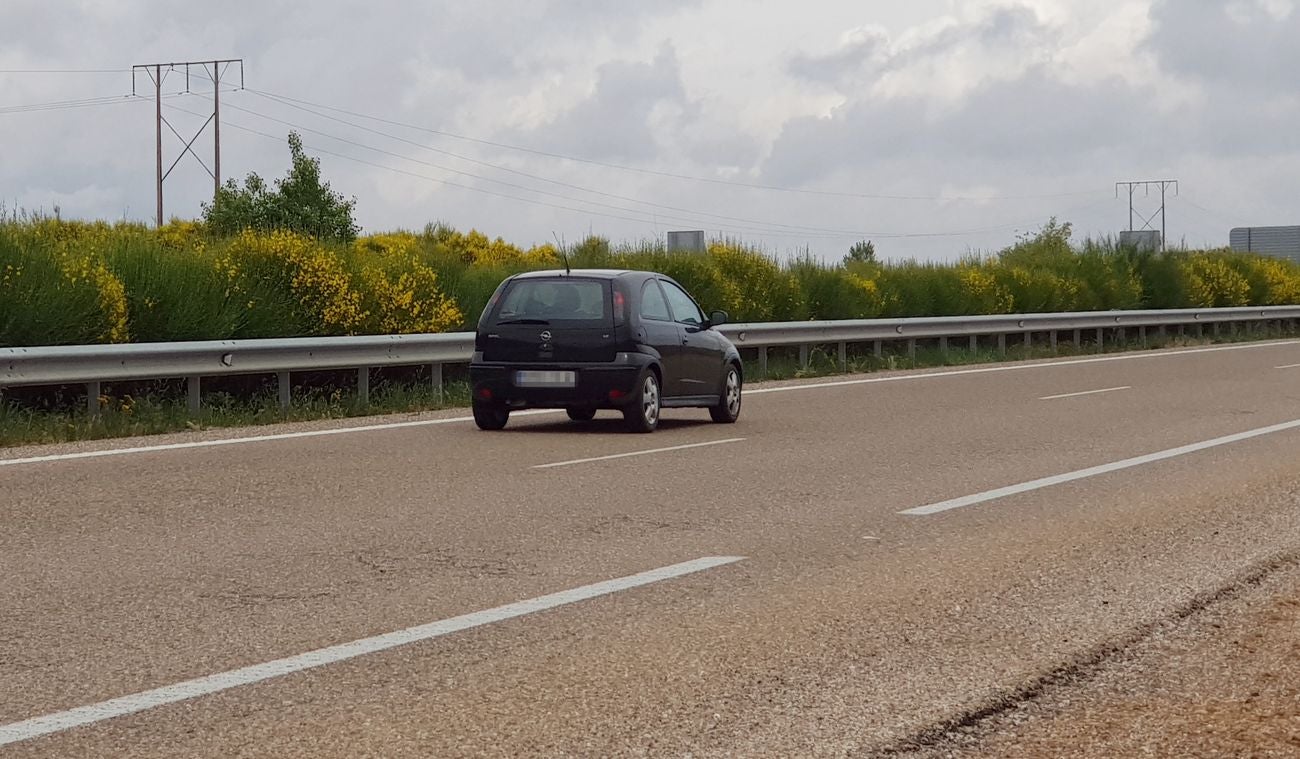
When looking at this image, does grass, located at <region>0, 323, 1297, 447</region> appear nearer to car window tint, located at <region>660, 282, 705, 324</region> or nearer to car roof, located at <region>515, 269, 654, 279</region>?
car roof, located at <region>515, 269, 654, 279</region>

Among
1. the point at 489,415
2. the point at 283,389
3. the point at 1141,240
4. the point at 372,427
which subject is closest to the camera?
the point at 372,427

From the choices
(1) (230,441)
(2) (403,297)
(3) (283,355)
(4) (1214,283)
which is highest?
(4) (1214,283)

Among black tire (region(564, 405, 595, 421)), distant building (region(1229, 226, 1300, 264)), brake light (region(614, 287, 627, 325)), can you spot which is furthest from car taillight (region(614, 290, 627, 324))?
distant building (region(1229, 226, 1300, 264))

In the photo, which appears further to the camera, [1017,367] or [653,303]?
[1017,367]

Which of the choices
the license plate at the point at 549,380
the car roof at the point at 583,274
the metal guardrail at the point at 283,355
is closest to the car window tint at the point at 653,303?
the car roof at the point at 583,274

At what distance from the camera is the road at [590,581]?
5301 millimetres

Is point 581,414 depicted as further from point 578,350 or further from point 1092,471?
point 1092,471

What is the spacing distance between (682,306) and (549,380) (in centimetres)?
212

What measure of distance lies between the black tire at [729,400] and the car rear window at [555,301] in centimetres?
182

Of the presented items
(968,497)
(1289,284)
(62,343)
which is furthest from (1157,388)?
(1289,284)

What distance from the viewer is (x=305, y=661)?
6004 mm

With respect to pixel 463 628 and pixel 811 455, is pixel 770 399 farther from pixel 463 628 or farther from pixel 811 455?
pixel 463 628

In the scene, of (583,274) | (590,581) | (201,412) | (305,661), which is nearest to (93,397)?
(201,412)

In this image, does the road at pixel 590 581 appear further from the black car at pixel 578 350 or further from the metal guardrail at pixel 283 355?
the metal guardrail at pixel 283 355
